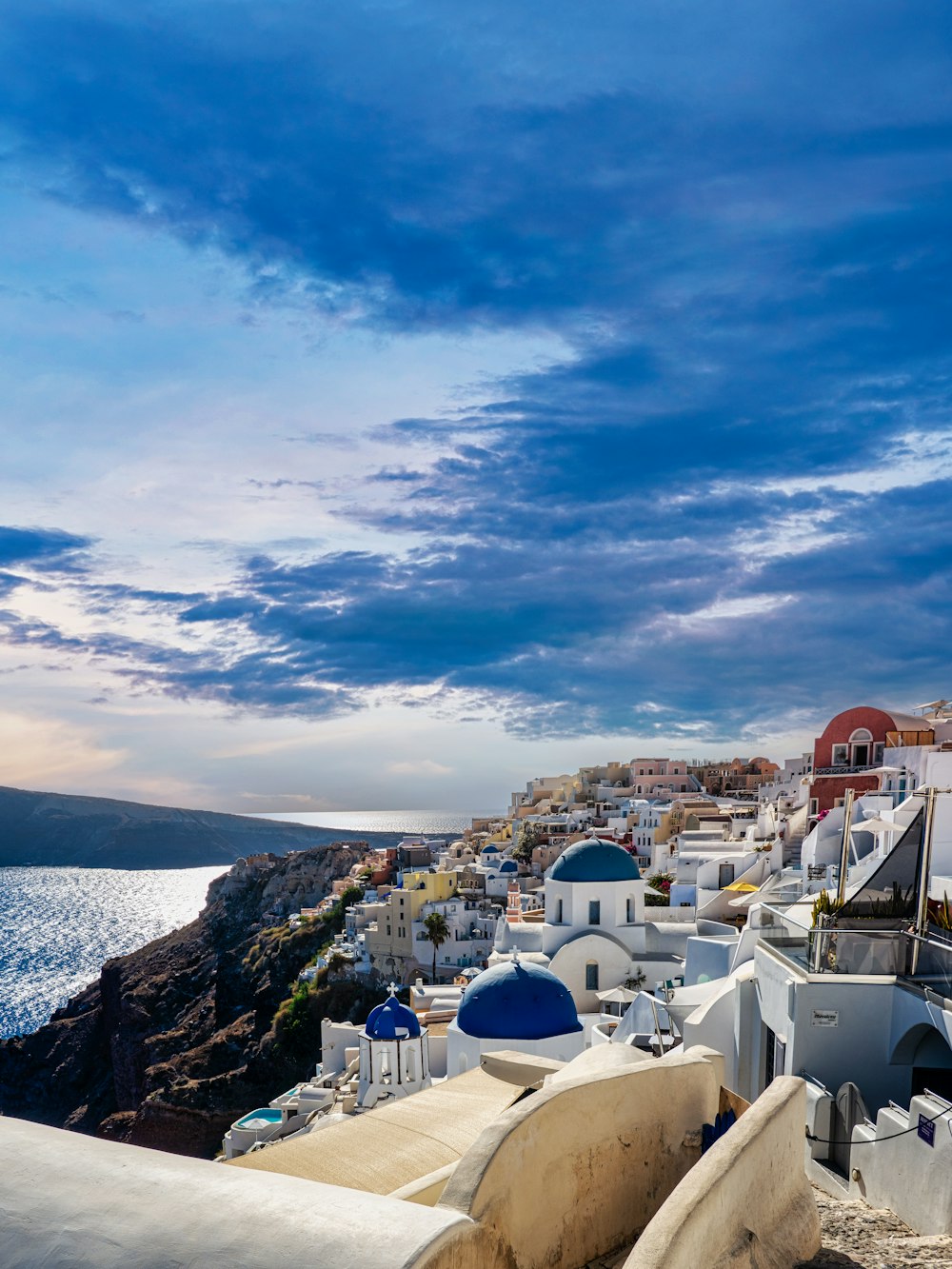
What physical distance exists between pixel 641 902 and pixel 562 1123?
24188mm

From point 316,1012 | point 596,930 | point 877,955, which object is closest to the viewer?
point 877,955

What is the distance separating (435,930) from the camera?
142 feet

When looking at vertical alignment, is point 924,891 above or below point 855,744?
below

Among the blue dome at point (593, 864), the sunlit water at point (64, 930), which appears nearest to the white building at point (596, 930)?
the blue dome at point (593, 864)

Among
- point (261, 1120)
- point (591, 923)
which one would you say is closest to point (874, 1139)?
point (591, 923)

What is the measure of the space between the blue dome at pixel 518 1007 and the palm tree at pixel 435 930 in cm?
2401

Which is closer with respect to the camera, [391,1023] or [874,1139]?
[874,1139]

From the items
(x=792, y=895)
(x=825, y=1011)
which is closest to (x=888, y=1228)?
(x=825, y=1011)

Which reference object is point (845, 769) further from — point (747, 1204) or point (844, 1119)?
point (747, 1204)

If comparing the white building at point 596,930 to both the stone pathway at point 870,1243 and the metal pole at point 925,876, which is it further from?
the stone pathway at point 870,1243

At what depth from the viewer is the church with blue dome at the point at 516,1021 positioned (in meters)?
18.8

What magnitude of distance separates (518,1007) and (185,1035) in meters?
44.9

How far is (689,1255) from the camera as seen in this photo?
3982 millimetres

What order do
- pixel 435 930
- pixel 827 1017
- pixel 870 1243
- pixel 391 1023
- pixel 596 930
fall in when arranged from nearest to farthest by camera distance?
pixel 870 1243 < pixel 827 1017 < pixel 391 1023 < pixel 596 930 < pixel 435 930
